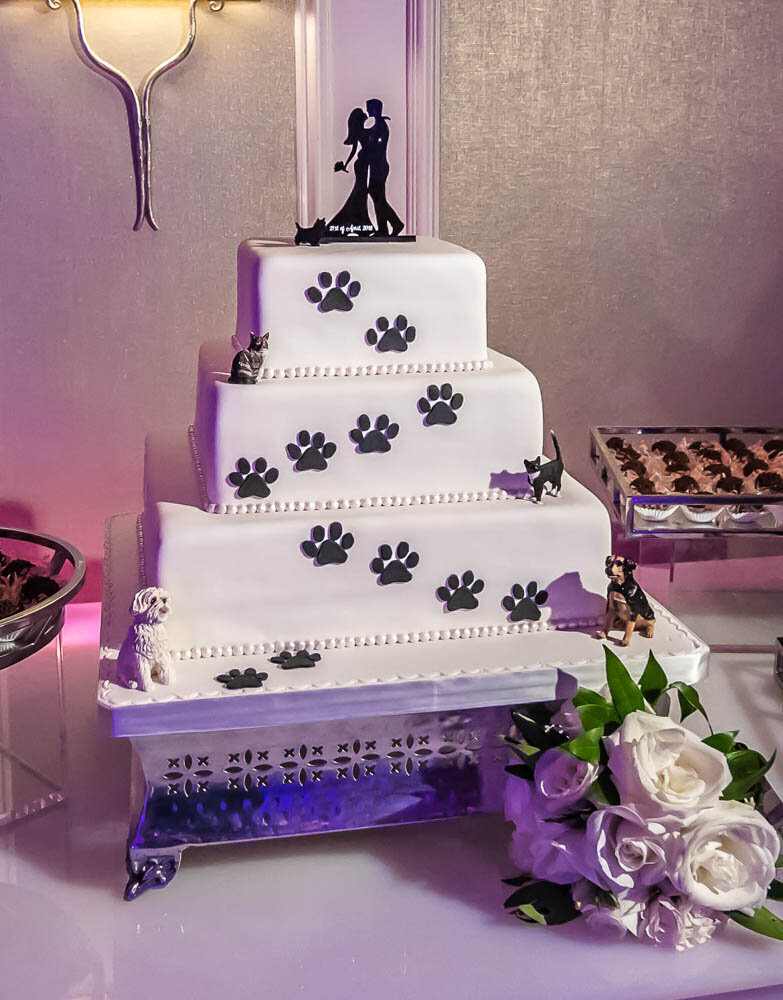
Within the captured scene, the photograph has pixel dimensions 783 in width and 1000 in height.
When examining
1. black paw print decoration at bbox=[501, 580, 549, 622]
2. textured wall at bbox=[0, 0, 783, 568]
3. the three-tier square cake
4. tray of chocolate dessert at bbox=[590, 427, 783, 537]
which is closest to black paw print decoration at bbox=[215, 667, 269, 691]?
the three-tier square cake

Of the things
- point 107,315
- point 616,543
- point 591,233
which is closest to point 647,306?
point 591,233

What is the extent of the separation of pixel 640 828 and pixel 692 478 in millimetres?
1064

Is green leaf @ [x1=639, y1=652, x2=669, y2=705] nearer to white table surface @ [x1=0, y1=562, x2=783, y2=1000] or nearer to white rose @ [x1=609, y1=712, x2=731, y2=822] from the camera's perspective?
white rose @ [x1=609, y1=712, x2=731, y2=822]

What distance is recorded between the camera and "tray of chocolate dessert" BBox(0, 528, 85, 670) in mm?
1749

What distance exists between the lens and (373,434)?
1.76m

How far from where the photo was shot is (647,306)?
2.95 meters

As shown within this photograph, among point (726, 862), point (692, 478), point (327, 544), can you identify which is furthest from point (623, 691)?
point (692, 478)

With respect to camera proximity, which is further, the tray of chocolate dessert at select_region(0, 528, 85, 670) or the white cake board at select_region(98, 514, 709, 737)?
the tray of chocolate dessert at select_region(0, 528, 85, 670)

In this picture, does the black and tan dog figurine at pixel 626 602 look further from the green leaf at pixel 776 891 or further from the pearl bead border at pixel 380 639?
the green leaf at pixel 776 891

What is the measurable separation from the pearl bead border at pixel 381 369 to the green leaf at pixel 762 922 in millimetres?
937

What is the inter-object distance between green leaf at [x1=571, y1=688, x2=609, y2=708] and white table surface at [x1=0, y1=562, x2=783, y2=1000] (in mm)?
322

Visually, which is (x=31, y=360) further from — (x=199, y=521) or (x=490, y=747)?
(x=490, y=747)

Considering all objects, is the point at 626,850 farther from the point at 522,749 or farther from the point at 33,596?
the point at 33,596

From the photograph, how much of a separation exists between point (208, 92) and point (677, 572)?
1730 mm
